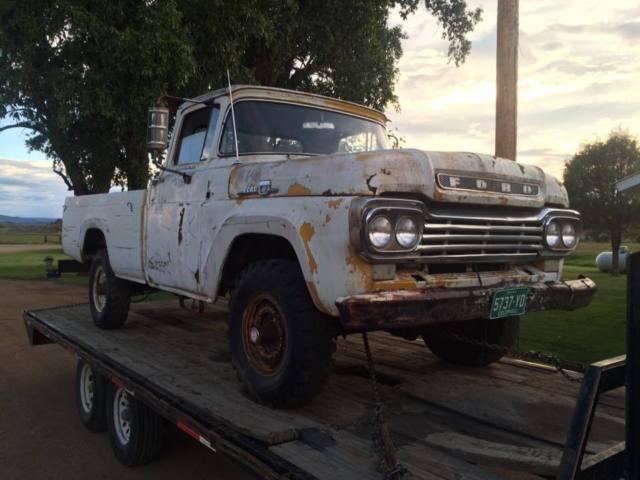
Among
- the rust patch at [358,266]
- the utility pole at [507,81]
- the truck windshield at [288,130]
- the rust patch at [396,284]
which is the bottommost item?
the rust patch at [396,284]

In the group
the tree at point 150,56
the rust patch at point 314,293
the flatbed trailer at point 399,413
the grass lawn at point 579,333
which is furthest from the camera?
the tree at point 150,56

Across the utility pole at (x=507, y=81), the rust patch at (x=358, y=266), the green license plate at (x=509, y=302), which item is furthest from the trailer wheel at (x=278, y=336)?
the utility pole at (x=507, y=81)

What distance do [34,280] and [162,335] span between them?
15.3 metres

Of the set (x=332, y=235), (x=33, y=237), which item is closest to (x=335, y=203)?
(x=332, y=235)

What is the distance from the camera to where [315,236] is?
2977 mm

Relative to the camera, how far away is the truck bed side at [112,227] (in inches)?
208

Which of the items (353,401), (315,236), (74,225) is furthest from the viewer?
(74,225)

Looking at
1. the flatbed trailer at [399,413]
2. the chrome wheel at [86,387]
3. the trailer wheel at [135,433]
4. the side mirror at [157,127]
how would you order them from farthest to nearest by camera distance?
the chrome wheel at [86,387], the side mirror at [157,127], the trailer wheel at [135,433], the flatbed trailer at [399,413]

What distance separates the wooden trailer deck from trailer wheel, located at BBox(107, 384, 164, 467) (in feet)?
0.95

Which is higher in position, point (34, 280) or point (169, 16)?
point (169, 16)

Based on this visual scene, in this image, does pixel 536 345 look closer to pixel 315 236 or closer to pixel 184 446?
pixel 184 446

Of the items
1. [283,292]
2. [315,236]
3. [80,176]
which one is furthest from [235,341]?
[80,176]

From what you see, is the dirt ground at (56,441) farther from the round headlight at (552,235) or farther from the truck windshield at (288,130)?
the round headlight at (552,235)

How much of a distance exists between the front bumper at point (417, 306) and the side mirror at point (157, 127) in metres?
2.22
